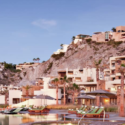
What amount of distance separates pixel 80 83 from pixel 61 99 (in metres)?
5.42

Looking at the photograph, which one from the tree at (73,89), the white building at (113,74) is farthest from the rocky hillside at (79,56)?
the tree at (73,89)

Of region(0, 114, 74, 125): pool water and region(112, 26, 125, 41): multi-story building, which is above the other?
region(112, 26, 125, 41): multi-story building

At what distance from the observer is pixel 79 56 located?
9500 centimetres

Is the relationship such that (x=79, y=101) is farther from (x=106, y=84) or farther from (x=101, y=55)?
(x=101, y=55)

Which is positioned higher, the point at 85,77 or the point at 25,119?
the point at 85,77

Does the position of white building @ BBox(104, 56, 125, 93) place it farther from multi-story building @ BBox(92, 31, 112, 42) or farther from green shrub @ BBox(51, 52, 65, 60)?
green shrub @ BBox(51, 52, 65, 60)

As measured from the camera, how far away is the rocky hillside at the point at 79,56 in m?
89.0

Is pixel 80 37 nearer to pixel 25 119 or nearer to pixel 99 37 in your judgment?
pixel 99 37

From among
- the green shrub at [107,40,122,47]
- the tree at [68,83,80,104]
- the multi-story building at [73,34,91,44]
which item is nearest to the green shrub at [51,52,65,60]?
the multi-story building at [73,34,91,44]

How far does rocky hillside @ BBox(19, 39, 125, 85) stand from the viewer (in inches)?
3504

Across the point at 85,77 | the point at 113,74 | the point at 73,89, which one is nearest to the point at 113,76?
the point at 113,74

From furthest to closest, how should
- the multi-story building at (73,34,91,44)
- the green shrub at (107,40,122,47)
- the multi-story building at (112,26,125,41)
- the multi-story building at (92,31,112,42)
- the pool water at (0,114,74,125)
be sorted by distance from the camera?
the multi-story building at (73,34,91,44) → the multi-story building at (92,31,112,42) → the multi-story building at (112,26,125,41) → the green shrub at (107,40,122,47) → the pool water at (0,114,74,125)

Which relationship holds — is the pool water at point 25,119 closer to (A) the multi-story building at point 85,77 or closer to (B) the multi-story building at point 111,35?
(A) the multi-story building at point 85,77

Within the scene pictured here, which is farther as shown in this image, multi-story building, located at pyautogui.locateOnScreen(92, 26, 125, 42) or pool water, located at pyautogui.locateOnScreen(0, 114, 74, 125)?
multi-story building, located at pyautogui.locateOnScreen(92, 26, 125, 42)
